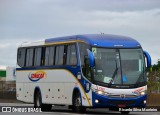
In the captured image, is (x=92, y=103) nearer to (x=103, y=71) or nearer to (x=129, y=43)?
(x=103, y=71)

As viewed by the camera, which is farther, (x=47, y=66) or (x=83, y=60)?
(x=47, y=66)

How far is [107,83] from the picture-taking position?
2847 cm

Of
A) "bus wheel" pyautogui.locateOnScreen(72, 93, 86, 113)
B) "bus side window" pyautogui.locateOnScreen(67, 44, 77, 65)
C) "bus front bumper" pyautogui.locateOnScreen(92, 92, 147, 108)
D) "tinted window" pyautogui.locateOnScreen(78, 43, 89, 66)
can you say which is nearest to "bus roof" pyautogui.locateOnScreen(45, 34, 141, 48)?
"tinted window" pyautogui.locateOnScreen(78, 43, 89, 66)

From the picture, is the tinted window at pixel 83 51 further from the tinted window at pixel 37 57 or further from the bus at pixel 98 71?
the tinted window at pixel 37 57

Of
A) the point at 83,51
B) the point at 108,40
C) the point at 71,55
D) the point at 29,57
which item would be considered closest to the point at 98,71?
the point at 83,51

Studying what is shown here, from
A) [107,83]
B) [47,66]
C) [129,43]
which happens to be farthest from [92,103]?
[47,66]

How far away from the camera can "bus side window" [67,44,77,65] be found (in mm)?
30578

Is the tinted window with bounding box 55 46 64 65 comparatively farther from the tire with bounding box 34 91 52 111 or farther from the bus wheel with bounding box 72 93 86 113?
the tire with bounding box 34 91 52 111

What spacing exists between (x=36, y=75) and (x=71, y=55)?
15.9 feet

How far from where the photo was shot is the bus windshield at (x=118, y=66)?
28641 millimetres

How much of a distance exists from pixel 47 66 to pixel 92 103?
18.7 ft

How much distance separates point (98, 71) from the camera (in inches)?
1130

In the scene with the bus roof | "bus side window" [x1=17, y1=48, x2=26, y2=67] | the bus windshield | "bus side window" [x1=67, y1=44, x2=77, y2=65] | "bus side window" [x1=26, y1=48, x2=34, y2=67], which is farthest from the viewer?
"bus side window" [x1=17, y1=48, x2=26, y2=67]

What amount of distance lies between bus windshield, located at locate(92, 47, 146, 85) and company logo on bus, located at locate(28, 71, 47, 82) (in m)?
5.97
